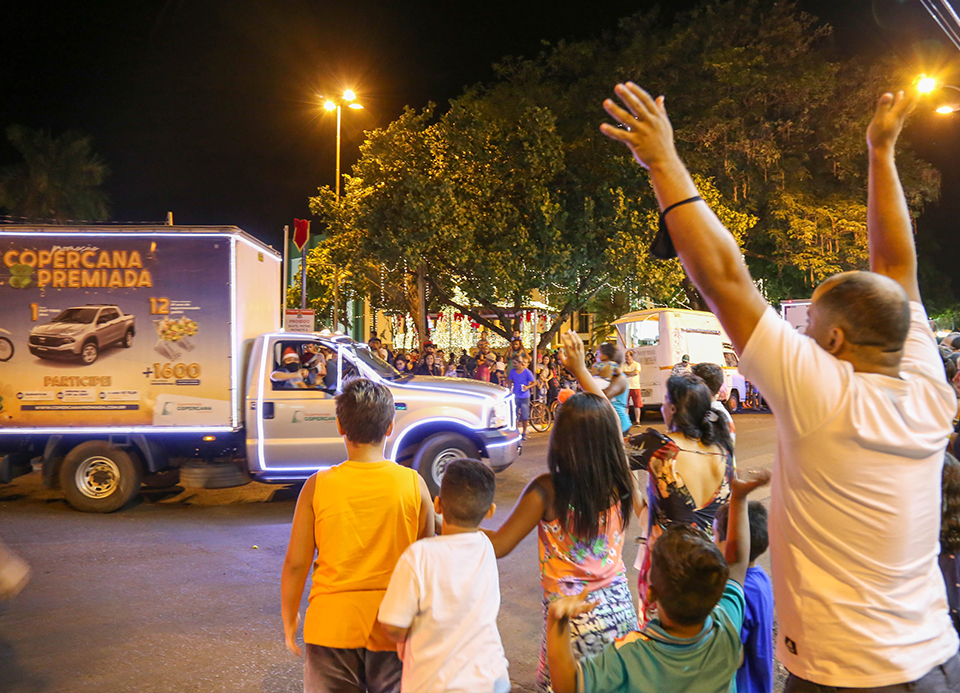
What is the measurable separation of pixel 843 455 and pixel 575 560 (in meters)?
1.26

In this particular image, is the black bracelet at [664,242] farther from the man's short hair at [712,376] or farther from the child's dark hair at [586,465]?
the man's short hair at [712,376]

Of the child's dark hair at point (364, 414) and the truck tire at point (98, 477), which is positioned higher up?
the child's dark hair at point (364, 414)

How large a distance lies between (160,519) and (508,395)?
4532mm

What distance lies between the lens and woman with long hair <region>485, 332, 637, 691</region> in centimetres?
276

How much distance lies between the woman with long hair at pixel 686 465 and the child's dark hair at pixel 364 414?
1.35 m

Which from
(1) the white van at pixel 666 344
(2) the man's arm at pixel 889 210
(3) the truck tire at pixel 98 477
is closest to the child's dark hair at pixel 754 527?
(2) the man's arm at pixel 889 210

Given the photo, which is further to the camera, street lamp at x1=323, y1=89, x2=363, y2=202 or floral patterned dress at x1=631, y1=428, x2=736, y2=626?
street lamp at x1=323, y1=89, x2=363, y2=202

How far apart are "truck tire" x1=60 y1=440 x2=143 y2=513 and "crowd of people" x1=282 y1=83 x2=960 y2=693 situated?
702 centimetres

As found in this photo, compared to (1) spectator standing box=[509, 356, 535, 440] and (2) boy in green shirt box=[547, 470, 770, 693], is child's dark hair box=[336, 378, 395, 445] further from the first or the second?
(1) spectator standing box=[509, 356, 535, 440]

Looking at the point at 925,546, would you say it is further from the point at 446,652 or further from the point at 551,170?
the point at 551,170

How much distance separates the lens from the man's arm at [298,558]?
2822 mm

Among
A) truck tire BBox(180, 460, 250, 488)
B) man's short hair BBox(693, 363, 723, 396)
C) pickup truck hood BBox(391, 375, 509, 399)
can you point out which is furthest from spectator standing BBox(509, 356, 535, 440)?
man's short hair BBox(693, 363, 723, 396)

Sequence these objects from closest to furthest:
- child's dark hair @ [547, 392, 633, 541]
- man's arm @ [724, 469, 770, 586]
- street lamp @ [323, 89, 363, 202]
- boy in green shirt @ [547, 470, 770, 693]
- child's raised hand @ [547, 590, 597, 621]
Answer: child's raised hand @ [547, 590, 597, 621], boy in green shirt @ [547, 470, 770, 693], man's arm @ [724, 469, 770, 586], child's dark hair @ [547, 392, 633, 541], street lamp @ [323, 89, 363, 202]

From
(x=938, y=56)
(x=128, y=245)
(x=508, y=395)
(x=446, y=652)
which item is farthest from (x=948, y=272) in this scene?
(x=446, y=652)
